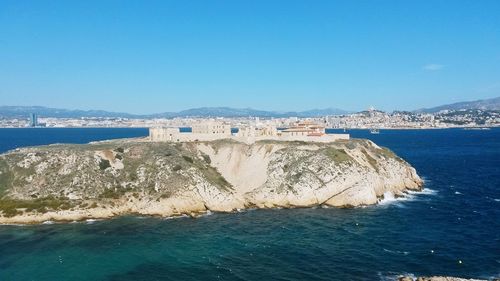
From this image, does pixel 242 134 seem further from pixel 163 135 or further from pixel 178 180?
pixel 178 180

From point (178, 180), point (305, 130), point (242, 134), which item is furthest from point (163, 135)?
point (305, 130)

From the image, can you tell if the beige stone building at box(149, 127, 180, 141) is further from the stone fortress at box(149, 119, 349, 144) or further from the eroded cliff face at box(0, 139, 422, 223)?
the eroded cliff face at box(0, 139, 422, 223)

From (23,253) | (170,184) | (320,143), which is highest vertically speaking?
(320,143)

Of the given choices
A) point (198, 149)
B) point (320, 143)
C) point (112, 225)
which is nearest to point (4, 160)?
point (112, 225)

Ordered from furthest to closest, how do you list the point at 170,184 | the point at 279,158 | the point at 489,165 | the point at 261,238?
the point at 489,165, the point at 279,158, the point at 170,184, the point at 261,238

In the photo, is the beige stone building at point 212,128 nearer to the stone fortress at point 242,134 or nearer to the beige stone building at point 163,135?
the stone fortress at point 242,134

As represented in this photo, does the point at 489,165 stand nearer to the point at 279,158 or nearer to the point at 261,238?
the point at 279,158
